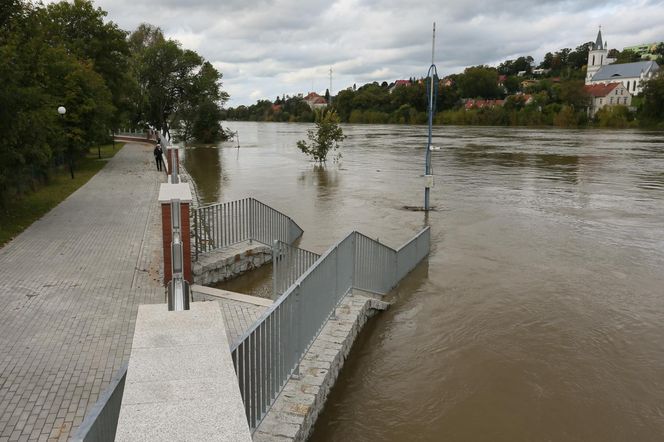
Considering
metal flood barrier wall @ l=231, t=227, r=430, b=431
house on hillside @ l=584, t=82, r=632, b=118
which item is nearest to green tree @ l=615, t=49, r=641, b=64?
house on hillside @ l=584, t=82, r=632, b=118

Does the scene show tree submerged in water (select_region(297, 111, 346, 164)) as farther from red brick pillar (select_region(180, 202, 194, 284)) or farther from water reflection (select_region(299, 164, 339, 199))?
red brick pillar (select_region(180, 202, 194, 284))

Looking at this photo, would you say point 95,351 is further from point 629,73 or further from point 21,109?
point 629,73

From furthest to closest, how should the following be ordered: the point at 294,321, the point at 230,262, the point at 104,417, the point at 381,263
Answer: the point at 230,262 → the point at 381,263 → the point at 294,321 → the point at 104,417

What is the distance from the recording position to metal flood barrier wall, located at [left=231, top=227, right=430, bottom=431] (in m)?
4.39

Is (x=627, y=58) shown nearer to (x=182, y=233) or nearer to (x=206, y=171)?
(x=206, y=171)

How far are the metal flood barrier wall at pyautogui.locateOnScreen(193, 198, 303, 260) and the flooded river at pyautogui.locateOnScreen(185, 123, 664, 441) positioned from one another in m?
1.14

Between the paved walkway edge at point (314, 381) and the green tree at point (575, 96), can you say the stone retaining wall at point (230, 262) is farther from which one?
the green tree at point (575, 96)

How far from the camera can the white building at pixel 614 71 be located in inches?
5271

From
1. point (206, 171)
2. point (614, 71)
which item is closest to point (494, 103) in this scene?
point (614, 71)

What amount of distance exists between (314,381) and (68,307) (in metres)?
4.16

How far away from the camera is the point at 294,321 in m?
5.51

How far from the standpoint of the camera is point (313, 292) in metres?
6.23

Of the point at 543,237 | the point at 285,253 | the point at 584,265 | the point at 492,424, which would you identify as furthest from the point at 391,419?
the point at 543,237

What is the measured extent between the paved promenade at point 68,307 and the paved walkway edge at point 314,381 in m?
1.81
